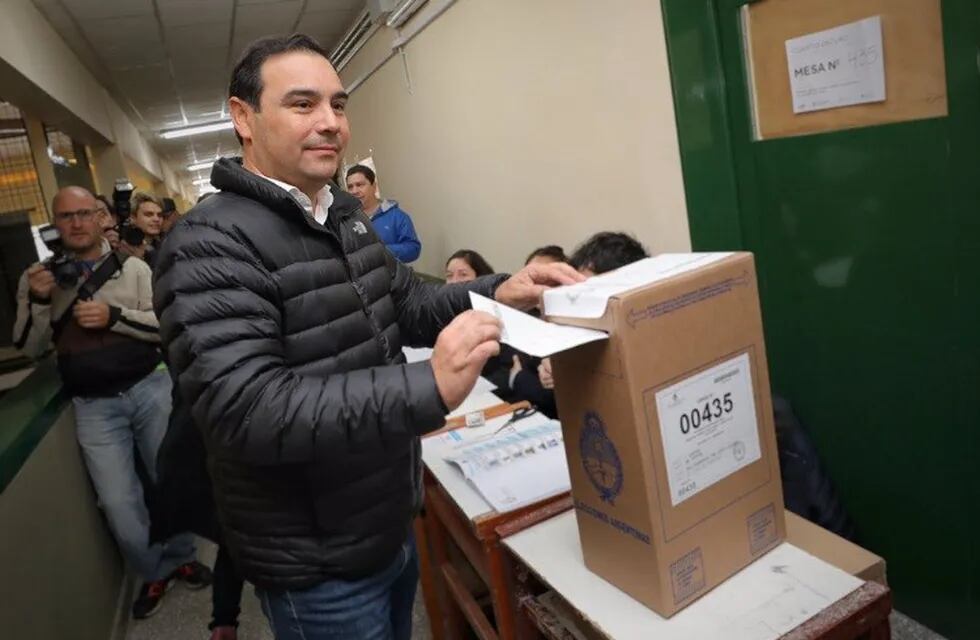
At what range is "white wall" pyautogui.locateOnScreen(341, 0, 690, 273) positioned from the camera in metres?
2.16

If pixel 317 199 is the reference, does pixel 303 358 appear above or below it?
below

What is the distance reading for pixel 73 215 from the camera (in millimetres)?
2303

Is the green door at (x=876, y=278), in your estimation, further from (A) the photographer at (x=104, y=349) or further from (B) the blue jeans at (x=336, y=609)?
(A) the photographer at (x=104, y=349)

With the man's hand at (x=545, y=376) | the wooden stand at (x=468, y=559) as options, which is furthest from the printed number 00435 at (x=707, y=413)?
the man's hand at (x=545, y=376)

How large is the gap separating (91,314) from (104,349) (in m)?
0.13

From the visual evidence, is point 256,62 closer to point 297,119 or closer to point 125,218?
point 297,119

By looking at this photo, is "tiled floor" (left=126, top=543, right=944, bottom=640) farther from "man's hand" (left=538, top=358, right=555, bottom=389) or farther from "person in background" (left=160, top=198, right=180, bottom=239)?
"person in background" (left=160, top=198, right=180, bottom=239)

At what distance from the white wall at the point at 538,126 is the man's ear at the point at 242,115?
1.40m

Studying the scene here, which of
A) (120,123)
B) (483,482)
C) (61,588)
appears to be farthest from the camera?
(120,123)

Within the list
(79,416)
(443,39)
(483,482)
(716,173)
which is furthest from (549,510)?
(443,39)

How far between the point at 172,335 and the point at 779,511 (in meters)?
0.90

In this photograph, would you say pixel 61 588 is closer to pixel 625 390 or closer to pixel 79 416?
pixel 79 416

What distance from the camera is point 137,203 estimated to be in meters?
3.46


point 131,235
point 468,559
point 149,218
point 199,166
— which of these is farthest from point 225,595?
point 199,166
